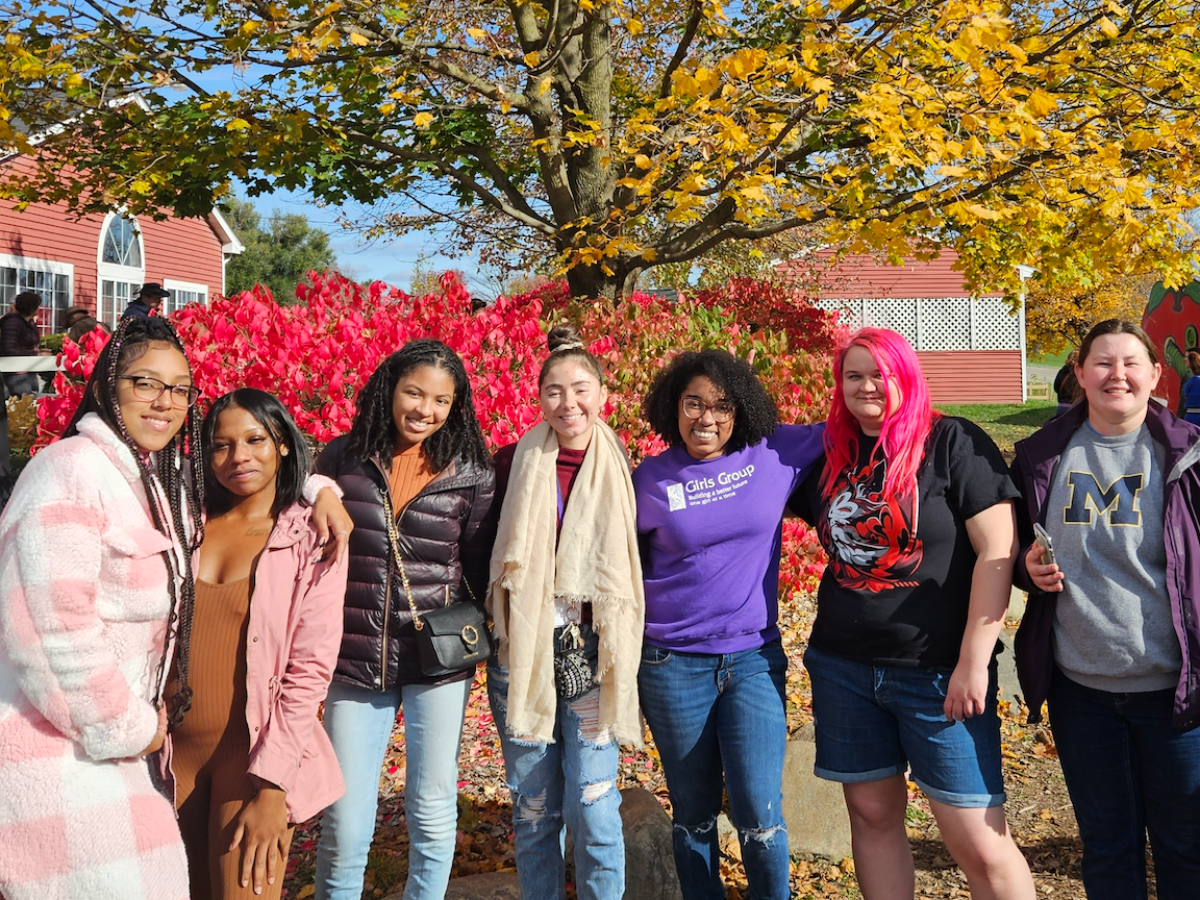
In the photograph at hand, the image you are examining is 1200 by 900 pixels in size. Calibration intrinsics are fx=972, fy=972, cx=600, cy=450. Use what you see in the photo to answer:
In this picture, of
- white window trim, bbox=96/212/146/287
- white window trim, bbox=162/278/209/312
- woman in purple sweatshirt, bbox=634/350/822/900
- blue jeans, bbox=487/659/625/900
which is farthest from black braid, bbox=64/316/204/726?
white window trim, bbox=162/278/209/312

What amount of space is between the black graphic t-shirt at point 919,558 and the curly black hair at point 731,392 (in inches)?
16.2

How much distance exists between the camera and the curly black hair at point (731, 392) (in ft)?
9.64

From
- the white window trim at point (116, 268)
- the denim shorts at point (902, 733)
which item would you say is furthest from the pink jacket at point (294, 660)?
the white window trim at point (116, 268)

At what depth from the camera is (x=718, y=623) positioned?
280 cm

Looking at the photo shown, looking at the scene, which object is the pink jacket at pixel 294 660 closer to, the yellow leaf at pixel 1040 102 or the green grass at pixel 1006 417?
the yellow leaf at pixel 1040 102

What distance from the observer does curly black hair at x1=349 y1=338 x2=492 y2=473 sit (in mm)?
2920

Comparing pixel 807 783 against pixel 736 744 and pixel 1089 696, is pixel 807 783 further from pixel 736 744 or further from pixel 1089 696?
pixel 1089 696

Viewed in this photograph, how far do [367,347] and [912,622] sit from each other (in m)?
3.09

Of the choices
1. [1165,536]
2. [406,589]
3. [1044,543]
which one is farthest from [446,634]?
[1165,536]

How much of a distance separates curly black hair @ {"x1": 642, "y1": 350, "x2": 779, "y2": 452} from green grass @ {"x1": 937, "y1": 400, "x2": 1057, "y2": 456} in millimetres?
13815

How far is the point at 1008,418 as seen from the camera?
2153 cm

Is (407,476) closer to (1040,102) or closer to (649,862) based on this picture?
(649,862)

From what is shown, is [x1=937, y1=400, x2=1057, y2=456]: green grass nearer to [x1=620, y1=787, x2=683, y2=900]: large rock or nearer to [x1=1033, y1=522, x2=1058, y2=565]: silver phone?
[x1=620, y1=787, x2=683, y2=900]: large rock

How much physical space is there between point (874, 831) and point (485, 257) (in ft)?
44.3
